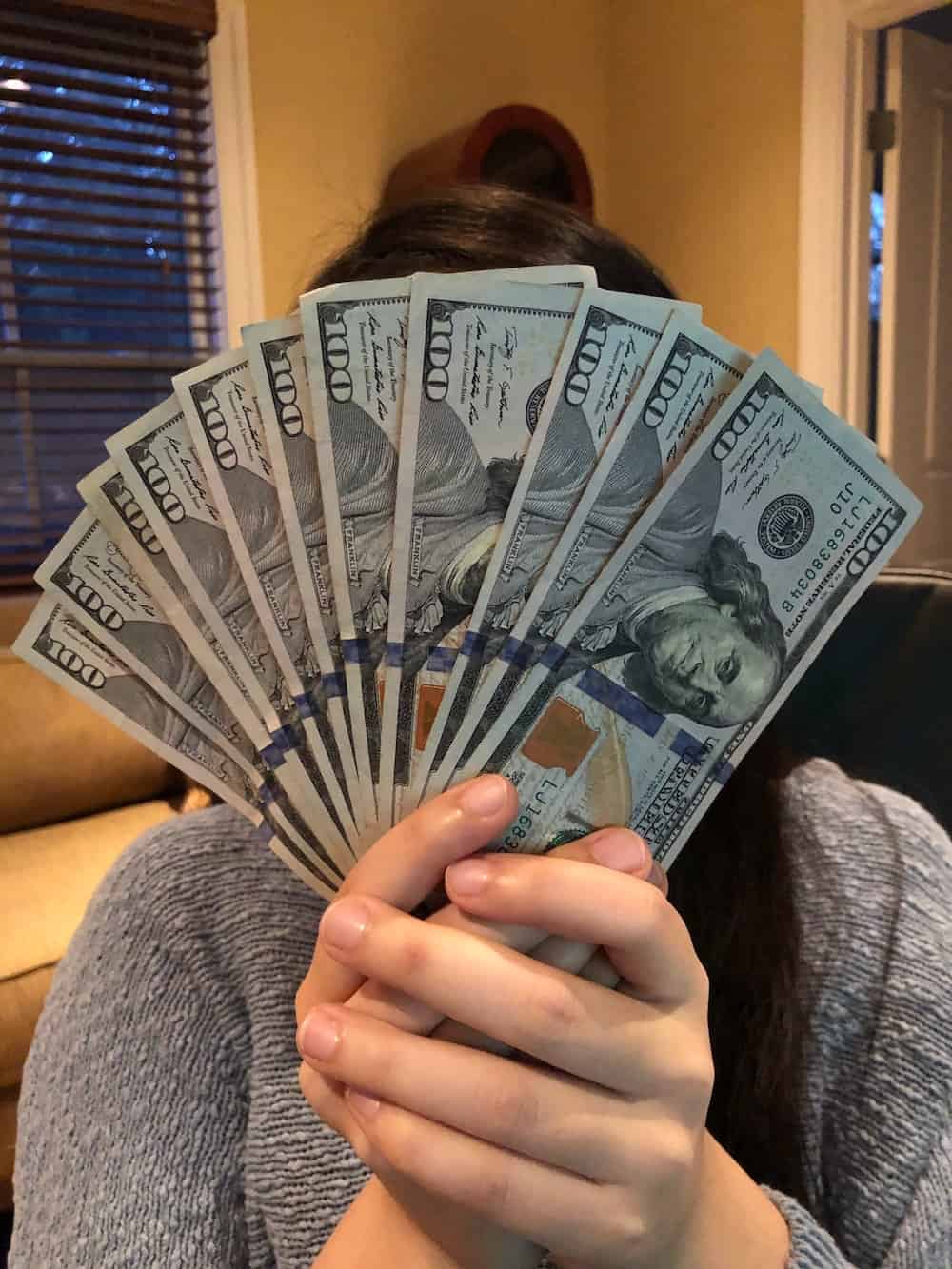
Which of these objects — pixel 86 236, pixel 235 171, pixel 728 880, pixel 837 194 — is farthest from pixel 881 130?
→ pixel 728 880

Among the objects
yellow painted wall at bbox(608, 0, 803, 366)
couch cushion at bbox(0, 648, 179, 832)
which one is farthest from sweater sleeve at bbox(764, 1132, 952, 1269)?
yellow painted wall at bbox(608, 0, 803, 366)

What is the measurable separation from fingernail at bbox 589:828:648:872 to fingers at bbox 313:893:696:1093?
2 centimetres

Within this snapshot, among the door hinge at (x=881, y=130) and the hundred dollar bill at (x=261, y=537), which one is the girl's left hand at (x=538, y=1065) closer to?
the hundred dollar bill at (x=261, y=537)

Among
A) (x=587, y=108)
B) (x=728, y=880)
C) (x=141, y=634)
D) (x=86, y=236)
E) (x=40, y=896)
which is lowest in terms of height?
(x=40, y=896)

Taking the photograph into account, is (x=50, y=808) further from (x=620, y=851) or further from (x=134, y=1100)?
(x=620, y=851)

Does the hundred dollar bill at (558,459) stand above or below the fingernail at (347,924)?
above

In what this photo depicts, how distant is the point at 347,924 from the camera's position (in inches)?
16.1

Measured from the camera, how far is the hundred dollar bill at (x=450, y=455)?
45 cm

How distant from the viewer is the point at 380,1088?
0.40m

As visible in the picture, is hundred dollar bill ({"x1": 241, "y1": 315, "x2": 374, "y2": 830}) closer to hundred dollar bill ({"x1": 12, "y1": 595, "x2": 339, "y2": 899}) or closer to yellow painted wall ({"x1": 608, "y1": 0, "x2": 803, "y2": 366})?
hundred dollar bill ({"x1": 12, "y1": 595, "x2": 339, "y2": 899})

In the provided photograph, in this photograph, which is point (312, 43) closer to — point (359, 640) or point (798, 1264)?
point (359, 640)

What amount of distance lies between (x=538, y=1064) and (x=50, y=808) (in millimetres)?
1871

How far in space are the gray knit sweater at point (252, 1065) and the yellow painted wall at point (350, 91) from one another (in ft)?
6.11

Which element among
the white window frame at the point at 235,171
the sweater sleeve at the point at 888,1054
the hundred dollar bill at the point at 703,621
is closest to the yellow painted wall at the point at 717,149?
the white window frame at the point at 235,171
